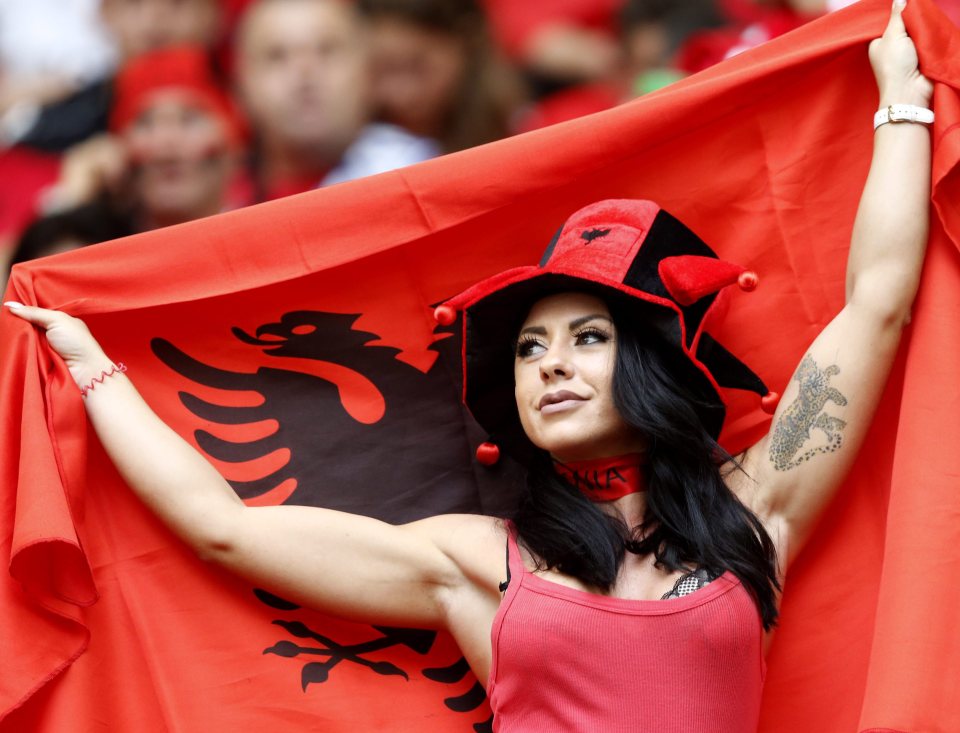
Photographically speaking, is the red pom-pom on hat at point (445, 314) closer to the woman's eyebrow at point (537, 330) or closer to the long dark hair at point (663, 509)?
the woman's eyebrow at point (537, 330)

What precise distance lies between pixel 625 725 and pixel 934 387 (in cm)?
95

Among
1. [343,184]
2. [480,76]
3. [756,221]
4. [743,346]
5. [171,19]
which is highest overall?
[171,19]

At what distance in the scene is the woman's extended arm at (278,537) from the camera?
3.44m

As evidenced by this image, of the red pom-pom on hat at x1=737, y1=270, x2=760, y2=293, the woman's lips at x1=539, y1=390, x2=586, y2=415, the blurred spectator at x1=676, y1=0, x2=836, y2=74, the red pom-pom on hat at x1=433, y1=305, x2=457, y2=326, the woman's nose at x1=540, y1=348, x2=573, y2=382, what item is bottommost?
the woman's lips at x1=539, y1=390, x2=586, y2=415

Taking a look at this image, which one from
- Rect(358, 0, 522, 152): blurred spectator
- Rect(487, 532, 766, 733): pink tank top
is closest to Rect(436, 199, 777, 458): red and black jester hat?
Rect(487, 532, 766, 733): pink tank top

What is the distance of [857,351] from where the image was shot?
3.33 m

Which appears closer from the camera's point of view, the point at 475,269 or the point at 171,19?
the point at 475,269

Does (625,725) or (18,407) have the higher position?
(18,407)

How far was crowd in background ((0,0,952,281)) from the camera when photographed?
4977 millimetres

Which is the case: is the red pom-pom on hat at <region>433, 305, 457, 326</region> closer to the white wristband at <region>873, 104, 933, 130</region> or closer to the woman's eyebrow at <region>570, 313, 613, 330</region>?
the woman's eyebrow at <region>570, 313, 613, 330</region>

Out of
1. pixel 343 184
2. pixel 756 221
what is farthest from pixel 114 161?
pixel 756 221

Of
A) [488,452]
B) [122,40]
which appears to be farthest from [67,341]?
[122,40]

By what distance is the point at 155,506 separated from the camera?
3.45 m

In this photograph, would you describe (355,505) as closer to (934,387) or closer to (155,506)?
(155,506)
